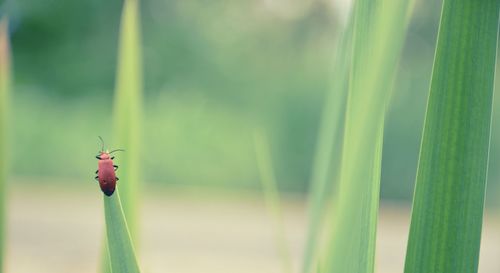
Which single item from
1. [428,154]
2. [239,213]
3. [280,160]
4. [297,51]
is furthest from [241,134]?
[428,154]

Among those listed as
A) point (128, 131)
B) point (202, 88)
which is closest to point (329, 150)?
point (128, 131)

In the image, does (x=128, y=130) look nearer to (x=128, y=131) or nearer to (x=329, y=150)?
(x=128, y=131)

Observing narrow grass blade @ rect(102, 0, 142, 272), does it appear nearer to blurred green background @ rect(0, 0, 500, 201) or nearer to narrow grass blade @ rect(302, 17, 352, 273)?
narrow grass blade @ rect(302, 17, 352, 273)

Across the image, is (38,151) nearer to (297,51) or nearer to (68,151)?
(68,151)

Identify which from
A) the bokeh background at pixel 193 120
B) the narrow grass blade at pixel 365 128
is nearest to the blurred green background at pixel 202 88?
the bokeh background at pixel 193 120

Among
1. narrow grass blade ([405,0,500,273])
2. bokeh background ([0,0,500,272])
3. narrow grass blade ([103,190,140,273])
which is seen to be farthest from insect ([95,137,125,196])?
bokeh background ([0,0,500,272])

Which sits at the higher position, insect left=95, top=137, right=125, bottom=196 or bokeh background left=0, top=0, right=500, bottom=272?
bokeh background left=0, top=0, right=500, bottom=272

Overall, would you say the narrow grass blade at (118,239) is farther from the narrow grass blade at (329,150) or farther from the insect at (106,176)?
the narrow grass blade at (329,150)
